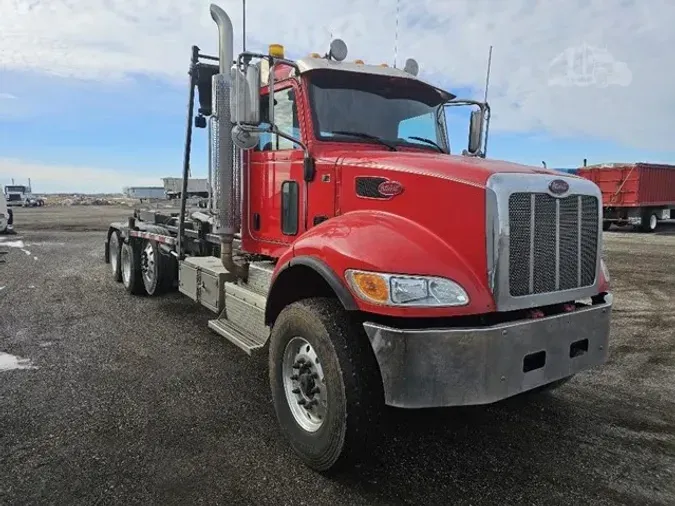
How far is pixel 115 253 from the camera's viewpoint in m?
9.70

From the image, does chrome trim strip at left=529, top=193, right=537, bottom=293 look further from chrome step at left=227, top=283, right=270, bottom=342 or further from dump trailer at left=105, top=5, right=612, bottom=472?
chrome step at left=227, top=283, right=270, bottom=342

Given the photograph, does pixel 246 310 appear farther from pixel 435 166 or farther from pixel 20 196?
pixel 20 196

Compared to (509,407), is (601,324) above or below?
above

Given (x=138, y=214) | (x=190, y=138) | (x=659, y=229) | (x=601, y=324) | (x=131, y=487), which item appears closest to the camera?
(x=131, y=487)

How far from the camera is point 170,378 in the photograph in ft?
15.9

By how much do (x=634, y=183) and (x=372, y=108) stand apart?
2183 cm

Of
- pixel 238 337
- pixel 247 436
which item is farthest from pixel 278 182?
pixel 247 436

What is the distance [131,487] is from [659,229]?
2750 cm

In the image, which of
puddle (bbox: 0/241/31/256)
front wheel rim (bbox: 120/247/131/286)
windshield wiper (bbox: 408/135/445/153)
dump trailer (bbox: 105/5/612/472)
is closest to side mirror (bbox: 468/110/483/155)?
windshield wiper (bbox: 408/135/445/153)

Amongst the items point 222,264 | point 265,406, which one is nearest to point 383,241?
point 265,406

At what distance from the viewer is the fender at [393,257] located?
118 inches

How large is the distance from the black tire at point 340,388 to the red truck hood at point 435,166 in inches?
39.4

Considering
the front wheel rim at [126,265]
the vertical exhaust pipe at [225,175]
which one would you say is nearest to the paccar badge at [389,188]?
the vertical exhaust pipe at [225,175]

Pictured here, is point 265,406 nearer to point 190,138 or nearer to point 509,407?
point 509,407
